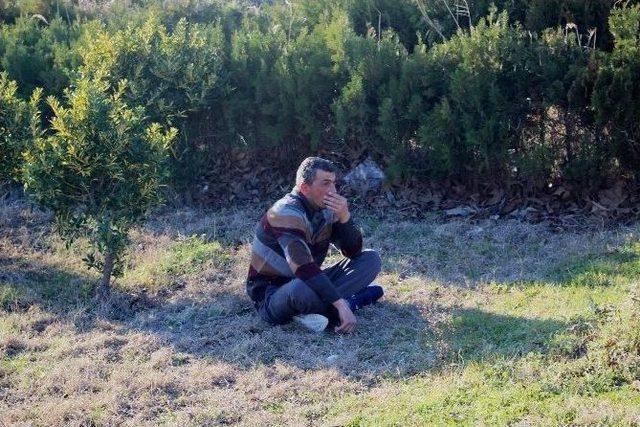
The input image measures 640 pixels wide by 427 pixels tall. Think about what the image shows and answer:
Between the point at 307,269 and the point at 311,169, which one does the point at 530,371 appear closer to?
the point at 307,269

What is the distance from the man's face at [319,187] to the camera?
6.08 metres

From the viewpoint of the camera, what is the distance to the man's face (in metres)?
6.08

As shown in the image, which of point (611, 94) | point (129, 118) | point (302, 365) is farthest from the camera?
point (611, 94)

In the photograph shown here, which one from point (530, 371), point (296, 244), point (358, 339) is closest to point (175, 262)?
point (296, 244)

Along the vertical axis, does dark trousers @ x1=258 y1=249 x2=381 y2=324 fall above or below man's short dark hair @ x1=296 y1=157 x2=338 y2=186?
below

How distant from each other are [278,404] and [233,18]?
7.91m

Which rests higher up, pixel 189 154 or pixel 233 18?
pixel 233 18

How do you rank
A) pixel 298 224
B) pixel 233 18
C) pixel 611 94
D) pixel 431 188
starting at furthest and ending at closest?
pixel 233 18 < pixel 431 188 < pixel 611 94 < pixel 298 224

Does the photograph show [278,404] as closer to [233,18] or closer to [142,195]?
[142,195]

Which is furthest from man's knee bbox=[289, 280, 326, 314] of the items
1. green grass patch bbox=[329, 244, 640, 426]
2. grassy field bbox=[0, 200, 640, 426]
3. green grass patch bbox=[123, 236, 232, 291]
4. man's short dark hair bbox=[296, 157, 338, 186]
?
green grass patch bbox=[123, 236, 232, 291]

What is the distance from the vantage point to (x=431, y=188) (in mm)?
8844

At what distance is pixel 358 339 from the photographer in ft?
19.8

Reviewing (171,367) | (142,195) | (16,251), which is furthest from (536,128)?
(16,251)

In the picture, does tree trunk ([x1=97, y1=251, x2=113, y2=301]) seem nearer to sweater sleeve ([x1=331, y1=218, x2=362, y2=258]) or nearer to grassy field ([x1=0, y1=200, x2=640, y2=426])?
grassy field ([x1=0, y1=200, x2=640, y2=426])
